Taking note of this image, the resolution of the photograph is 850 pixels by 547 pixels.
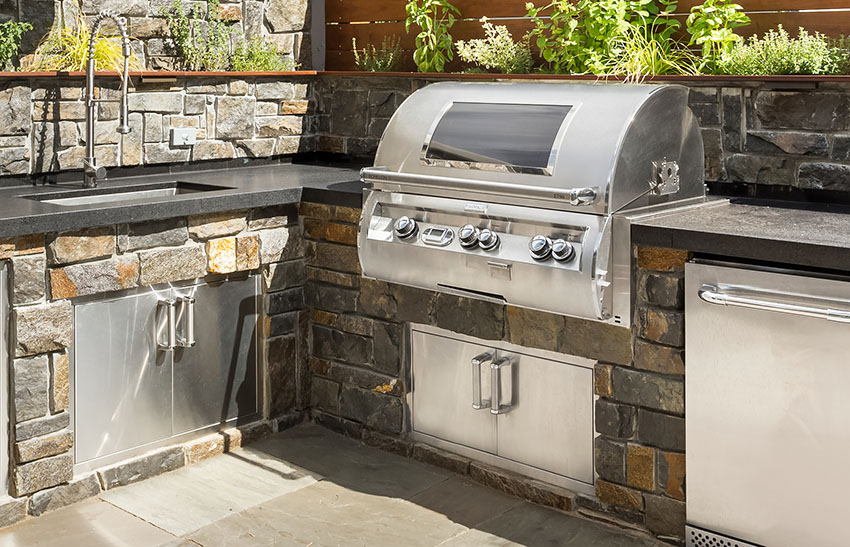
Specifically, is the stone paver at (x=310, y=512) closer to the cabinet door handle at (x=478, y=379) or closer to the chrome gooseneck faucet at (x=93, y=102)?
the cabinet door handle at (x=478, y=379)

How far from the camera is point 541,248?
2.99m

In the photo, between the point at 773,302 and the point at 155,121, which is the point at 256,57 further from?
the point at 773,302

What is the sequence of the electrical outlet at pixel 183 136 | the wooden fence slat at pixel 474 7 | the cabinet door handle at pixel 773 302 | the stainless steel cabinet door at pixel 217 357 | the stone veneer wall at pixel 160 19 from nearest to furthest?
the cabinet door handle at pixel 773 302
the wooden fence slat at pixel 474 7
the stainless steel cabinet door at pixel 217 357
the stone veneer wall at pixel 160 19
the electrical outlet at pixel 183 136

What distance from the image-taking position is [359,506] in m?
3.37

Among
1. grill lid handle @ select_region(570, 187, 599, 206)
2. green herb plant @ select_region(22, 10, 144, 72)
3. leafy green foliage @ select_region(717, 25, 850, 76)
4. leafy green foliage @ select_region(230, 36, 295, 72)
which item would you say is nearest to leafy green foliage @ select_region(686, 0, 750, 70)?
leafy green foliage @ select_region(717, 25, 850, 76)

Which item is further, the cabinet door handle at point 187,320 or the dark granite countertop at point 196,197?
the cabinet door handle at point 187,320

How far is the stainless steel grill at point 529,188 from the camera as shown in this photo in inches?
116

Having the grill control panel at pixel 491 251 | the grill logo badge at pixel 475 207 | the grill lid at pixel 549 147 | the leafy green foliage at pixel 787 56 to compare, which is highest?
the leafy green foliage at pixel 787 56

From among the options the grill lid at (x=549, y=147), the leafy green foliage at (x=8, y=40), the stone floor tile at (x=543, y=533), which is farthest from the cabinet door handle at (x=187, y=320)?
the stone floor tile at (x=543, y=533)

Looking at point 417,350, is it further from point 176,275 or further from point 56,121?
point 56,121

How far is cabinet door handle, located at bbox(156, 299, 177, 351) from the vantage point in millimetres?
3564

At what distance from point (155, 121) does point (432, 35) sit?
1.23 metres

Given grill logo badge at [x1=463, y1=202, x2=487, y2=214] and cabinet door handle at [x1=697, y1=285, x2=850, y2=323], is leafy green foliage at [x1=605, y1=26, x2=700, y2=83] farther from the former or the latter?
cabinet door handle at [x1=697, y1=285, x2=850, y2=323]

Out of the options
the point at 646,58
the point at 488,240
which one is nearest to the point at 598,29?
the point at 646,58
